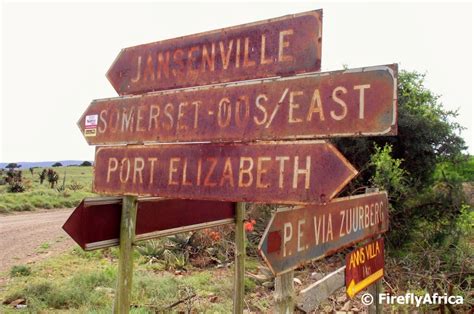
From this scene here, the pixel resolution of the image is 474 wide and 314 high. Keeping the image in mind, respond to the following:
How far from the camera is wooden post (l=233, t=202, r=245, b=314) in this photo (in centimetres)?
351

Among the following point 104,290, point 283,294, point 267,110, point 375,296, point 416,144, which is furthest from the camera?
point 416,144

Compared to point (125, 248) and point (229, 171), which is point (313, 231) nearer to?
point (229, 171)

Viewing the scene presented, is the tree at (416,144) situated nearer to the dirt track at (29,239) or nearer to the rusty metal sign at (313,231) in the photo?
the rusty metal sign at (313,231)

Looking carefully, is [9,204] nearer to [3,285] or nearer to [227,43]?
[3,285]

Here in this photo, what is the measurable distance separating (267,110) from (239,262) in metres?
2.16

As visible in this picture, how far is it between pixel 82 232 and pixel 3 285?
5608mm

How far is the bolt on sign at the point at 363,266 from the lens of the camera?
2443 millimetres

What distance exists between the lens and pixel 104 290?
600 cm

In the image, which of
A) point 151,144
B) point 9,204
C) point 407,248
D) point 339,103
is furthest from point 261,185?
point 9,204

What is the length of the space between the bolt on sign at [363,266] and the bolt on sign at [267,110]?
116cm

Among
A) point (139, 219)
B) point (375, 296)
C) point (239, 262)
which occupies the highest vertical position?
point (139, 219)

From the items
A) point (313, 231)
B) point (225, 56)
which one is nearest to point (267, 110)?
point (225, 56)

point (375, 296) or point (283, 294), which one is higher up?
point (283, 294)

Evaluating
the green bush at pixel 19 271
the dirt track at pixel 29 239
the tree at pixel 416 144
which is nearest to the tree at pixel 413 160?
the tree at pixel 416 144
